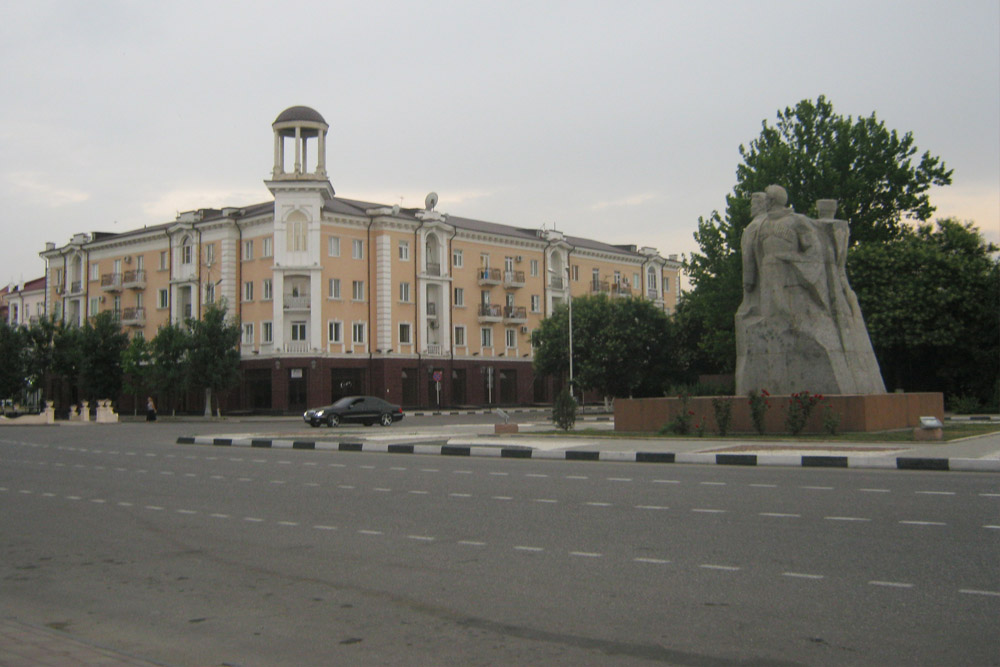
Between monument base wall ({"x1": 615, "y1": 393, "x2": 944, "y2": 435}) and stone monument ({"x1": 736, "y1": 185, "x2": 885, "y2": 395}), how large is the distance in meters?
0.67

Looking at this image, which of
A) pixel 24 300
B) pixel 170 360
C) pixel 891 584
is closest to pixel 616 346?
pixel 170 360

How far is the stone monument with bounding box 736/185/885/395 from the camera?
21297 mm

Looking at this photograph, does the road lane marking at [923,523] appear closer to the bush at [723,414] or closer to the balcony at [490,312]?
the bush at [723,414]

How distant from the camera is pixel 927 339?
125 feet

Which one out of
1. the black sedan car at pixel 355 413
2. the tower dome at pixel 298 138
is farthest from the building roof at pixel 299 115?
the black sedan car at pixel 355 413

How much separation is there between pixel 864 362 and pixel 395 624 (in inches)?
743

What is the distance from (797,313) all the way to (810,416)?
238 centimetres

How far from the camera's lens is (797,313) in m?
21.4

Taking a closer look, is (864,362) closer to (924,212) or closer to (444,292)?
(924,212)

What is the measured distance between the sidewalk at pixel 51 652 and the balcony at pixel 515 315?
5915 centimetres

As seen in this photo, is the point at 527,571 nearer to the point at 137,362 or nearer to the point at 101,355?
the point at 137,362

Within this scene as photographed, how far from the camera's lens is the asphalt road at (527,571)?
219 inches

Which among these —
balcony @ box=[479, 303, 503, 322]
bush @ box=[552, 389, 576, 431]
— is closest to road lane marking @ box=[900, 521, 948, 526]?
bush @ box=[552, 389, 576, 431]

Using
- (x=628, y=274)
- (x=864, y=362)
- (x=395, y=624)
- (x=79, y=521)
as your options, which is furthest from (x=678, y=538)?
(x=628, y=274)
